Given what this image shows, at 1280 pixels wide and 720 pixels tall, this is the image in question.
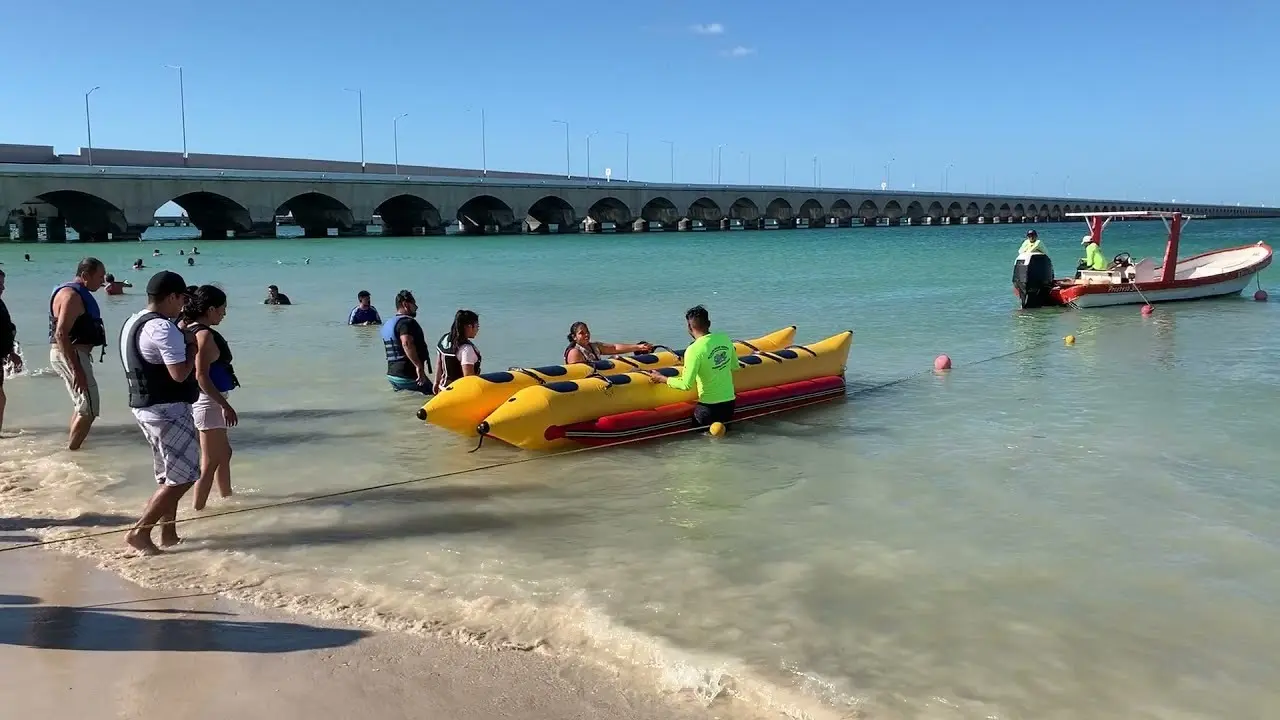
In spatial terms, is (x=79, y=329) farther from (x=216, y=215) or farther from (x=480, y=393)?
(x=216, y=215)

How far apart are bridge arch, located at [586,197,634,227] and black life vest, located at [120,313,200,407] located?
249ft

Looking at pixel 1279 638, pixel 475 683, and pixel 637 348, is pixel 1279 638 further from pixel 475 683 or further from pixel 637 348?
pixel 637 348

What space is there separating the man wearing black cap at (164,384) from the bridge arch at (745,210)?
290 feet

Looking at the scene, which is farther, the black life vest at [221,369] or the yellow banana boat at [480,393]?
the yellow banana boat at [480,393]

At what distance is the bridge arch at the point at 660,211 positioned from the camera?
83.6 meters

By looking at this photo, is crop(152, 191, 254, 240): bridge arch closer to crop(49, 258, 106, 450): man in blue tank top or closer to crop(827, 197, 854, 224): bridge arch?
crop(49, 258, 106, 450): man in blue tank top

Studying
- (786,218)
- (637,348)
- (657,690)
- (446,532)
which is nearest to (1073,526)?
(657,690)

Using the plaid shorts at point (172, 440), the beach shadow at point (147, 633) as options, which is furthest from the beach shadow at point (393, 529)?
the beach shadow at point (147, 633)

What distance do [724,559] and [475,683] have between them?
1840 millimetres

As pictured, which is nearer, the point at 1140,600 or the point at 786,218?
the point at 1140,600

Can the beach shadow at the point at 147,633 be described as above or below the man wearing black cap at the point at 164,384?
below

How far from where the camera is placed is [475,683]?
3717mm

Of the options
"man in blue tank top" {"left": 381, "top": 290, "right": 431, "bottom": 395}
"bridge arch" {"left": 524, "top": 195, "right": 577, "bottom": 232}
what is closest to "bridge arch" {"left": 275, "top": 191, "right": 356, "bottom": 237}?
"bridge arch" {"left": 524, "top": 195, "right": 577, "bottom": 232}

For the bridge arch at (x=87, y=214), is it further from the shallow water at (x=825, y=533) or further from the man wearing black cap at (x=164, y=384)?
the man wearing black cap at (x=164, y=384)
